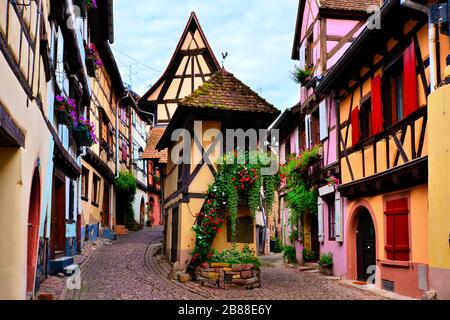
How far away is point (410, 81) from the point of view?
368 inches

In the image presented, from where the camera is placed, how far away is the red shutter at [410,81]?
9289 mm

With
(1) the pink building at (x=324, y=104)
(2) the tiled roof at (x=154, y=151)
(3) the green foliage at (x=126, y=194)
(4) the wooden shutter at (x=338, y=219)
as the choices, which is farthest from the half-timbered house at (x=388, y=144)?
(3) the green foliage at (x=126, y=194)

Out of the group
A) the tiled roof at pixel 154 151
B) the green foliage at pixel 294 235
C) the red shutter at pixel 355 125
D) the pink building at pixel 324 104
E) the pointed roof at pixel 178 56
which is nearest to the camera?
the red shutter at pixel 355 125

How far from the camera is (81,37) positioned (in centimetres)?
1384

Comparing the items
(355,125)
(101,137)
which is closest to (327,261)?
(355,125)

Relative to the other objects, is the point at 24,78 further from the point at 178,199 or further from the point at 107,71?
the point at 107,71

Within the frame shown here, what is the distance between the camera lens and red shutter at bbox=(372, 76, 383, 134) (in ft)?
35.4

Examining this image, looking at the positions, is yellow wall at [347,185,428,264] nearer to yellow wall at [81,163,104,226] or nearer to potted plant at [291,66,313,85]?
potted plant at [291,66,313,85]

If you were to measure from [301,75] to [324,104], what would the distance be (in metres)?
2.25

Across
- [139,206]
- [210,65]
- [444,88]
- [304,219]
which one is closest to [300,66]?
[210,65]

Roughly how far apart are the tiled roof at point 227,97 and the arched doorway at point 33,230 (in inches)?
175

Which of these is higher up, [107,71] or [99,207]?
[107,71]

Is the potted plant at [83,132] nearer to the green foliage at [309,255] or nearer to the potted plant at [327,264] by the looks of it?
the potted plant at [327,264]
